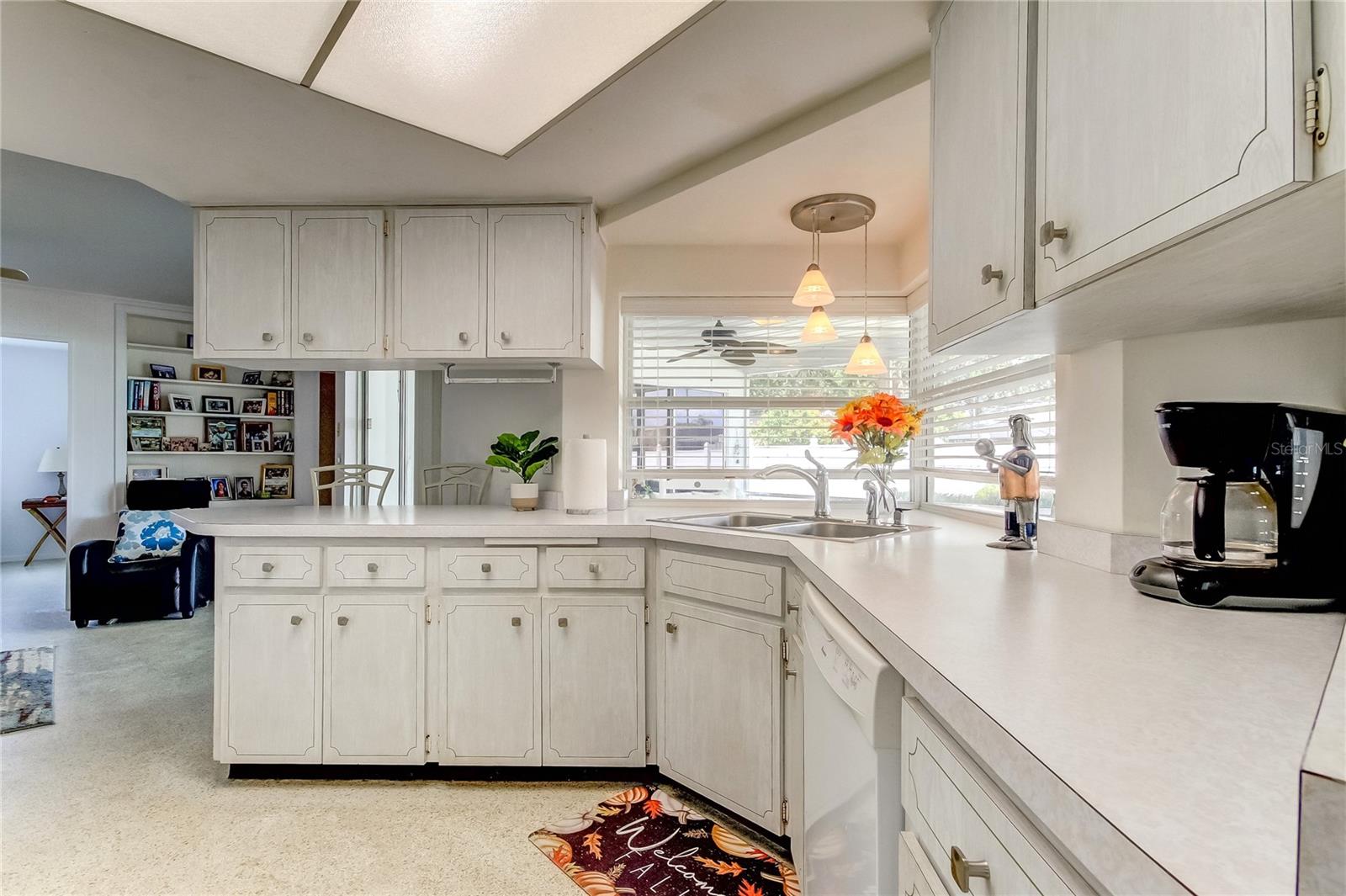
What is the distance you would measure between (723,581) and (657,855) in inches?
32.6

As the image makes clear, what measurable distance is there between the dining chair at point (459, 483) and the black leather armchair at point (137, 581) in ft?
9.19

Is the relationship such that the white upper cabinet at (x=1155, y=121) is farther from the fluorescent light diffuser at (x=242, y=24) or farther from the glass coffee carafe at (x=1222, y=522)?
the fluorescent light diffuser at (x=242, y=24)

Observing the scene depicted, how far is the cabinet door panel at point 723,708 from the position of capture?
6.38 feet

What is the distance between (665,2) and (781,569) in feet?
4.89

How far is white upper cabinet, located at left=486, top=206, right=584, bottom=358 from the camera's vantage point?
8.86 feet

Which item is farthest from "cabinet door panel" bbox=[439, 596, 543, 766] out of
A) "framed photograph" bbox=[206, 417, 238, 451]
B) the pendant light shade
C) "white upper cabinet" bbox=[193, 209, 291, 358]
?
"framed photograph" bbox=[206, 417, 238, 451]

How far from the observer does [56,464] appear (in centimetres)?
709

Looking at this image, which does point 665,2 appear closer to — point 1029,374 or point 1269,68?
point 1269,68

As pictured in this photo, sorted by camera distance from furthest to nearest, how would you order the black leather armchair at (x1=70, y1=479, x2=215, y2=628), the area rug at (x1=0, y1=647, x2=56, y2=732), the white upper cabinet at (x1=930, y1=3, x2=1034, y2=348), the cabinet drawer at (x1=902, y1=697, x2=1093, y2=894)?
the black leather armchair at (x1=70, y1=479, x2=215, y2=628), the area rug at (x1=0, y1=647, x2=56, y2=732), the white upper cabinet at (x1=930, y1=3, x2=1034, y2=348), the cabinet drawer at (x1=902, y1=697, x2=1093, y2=894)

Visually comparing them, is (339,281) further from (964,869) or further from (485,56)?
(964,869)

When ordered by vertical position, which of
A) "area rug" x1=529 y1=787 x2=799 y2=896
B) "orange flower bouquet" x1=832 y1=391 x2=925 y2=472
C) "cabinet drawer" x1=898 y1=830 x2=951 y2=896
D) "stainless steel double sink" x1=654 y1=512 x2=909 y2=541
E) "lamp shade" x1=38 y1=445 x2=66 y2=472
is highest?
"orange flower bouquet" x1=832 y1=391 x2=925 y2=472

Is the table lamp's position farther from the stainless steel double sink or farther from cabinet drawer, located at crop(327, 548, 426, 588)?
the stainless steel double sink

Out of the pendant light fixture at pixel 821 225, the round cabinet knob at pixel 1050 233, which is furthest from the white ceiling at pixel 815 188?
the round cabinet knob at pixel 1050 233

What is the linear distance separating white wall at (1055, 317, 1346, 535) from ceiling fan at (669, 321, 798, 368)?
1.64m
